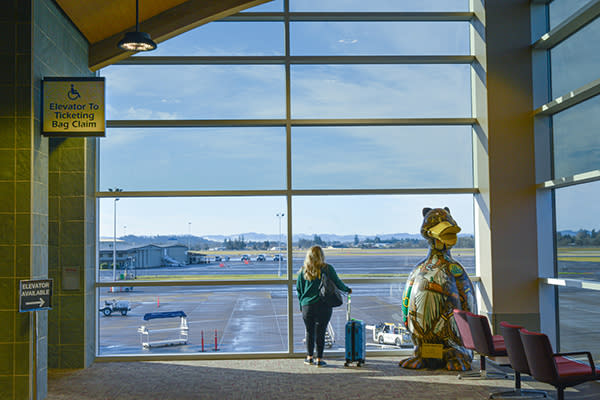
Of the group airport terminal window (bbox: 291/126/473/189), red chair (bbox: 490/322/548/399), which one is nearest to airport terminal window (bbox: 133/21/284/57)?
airport terminal window (bbox: 291/126/473/189)

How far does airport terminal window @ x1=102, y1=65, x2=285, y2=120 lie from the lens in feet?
24.9

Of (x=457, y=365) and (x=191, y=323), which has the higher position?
(x=191, y=323)

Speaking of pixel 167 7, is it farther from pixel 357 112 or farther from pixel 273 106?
pixel 357 112

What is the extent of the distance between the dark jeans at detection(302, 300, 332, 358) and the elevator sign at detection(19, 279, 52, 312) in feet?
9.43

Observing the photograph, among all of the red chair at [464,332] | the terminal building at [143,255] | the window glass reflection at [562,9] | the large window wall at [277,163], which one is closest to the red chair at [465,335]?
the red chair at [464,332]

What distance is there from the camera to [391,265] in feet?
25.1

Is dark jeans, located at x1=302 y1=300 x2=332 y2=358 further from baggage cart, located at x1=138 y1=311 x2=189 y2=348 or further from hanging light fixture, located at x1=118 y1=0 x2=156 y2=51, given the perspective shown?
hanging light fixture, located at x1=118 y1=0 x2=156 y2=51

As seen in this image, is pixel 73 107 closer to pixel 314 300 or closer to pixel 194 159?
pixel 194 159

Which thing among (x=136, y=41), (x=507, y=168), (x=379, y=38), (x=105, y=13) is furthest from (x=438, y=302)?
(x=105, y=13)

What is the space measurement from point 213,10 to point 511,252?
190 inches

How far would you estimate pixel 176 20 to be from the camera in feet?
23.5

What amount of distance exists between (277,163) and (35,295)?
11.4 ft

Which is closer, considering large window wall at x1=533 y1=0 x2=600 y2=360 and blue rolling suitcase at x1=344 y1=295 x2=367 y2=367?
large window wall at x1=533 y1=0 x2=600 y2=360

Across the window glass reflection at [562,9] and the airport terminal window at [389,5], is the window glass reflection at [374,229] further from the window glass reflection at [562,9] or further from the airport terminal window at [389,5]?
the airport terminal window at [389,5]
